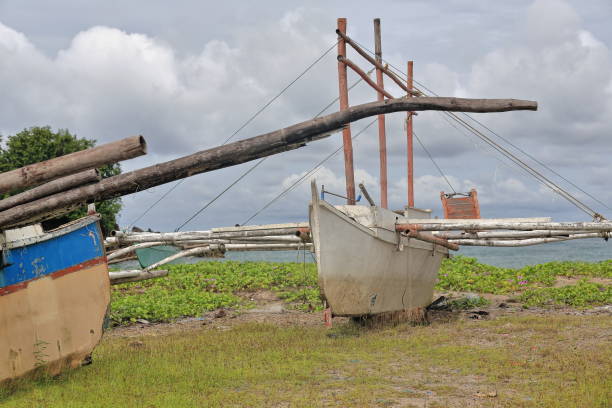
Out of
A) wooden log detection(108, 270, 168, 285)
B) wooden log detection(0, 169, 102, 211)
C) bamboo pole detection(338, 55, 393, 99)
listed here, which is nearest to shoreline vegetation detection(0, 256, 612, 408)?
wooden log detection(108, 270, 168, 285)

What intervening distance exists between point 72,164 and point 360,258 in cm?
645

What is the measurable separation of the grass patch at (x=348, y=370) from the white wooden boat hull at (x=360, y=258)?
0.78m

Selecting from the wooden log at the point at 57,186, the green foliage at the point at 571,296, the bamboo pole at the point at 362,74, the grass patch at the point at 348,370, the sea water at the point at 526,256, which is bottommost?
the sea water at the point at 526,256

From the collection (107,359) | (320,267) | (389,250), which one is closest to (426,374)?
(320,267)

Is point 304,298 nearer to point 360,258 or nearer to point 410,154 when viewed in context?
point 360,258

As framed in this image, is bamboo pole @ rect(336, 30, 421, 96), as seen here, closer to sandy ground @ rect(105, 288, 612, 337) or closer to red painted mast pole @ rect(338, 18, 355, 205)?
red painted mast pole @ rect(338, 18, 355, 205)

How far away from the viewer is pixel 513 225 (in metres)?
12.5

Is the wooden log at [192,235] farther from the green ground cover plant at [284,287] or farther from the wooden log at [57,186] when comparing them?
the wooden log at [57,186]

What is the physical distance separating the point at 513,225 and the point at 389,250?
266 centimetres

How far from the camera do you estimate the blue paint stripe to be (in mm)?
7672

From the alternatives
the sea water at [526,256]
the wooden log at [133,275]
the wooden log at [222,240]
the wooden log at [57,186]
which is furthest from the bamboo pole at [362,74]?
the sea water at [526,256]

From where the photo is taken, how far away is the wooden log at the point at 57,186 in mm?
6883

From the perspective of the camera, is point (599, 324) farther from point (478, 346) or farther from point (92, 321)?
point (92, 321)

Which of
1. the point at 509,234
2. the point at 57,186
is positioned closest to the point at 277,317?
the point at 509,234
